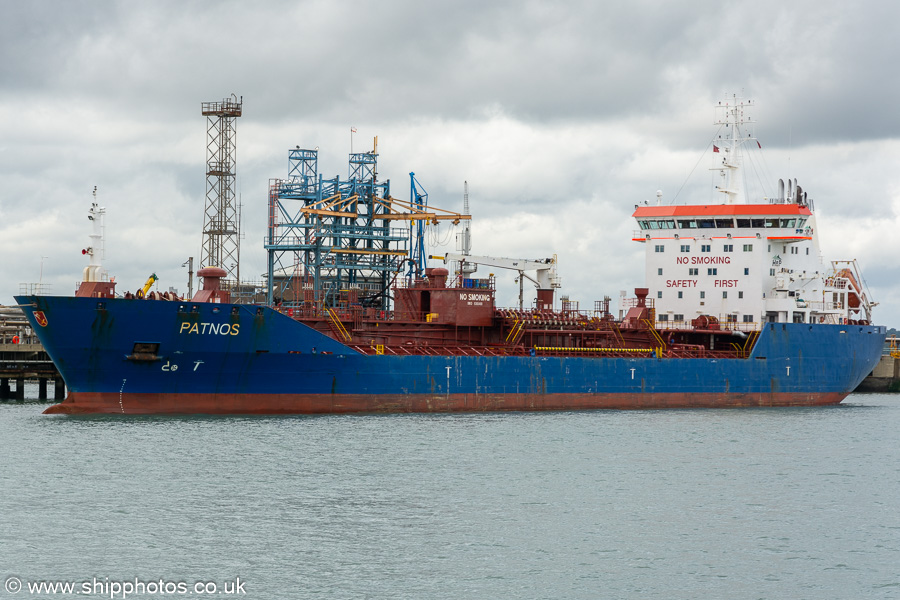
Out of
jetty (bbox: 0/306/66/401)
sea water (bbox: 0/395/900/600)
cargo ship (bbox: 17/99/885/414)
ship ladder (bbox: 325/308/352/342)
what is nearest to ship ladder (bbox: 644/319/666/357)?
cargo ship (bbox: 17/99/885/414)

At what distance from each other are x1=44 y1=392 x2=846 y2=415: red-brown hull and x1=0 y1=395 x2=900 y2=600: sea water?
2.08 feet

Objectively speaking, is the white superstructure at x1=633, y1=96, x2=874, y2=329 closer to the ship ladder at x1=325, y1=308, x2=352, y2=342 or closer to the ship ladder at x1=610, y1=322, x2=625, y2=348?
the ship ladder at x1=610, y1=322, x2=625, y2=348

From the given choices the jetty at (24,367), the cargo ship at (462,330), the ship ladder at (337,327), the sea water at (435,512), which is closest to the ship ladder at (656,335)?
the cargo ship at (462,330)

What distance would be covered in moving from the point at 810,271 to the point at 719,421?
12419 mm

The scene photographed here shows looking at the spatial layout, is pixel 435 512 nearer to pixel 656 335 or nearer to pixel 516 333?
pixel 516 333

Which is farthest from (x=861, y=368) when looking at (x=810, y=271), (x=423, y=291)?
(x=423, y=291)

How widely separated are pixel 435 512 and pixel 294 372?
45.2 ft

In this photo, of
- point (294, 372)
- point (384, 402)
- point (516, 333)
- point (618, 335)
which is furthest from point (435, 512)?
point (618, 335)

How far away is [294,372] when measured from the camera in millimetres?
32188

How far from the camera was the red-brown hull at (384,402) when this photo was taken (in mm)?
30766

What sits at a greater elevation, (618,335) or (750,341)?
(618,335)

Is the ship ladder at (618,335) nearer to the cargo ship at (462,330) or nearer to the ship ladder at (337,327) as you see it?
the cargo ship at (462,330)

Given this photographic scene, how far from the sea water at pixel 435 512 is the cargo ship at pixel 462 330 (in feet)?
6.42

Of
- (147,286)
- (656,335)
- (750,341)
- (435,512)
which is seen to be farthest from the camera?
(750,341)
